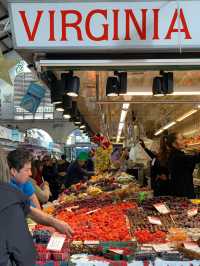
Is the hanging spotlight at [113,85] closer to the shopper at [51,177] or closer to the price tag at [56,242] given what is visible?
the price tag at [56,242]

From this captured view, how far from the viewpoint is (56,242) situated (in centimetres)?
353

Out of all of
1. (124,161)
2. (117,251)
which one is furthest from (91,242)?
(124,161)

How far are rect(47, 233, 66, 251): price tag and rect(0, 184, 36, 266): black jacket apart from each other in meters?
0.83

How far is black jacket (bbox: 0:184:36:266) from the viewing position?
2479 mm

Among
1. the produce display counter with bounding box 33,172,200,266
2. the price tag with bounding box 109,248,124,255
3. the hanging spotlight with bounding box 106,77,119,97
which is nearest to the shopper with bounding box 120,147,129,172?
the produce display counter with bounding box 33,172,200,266

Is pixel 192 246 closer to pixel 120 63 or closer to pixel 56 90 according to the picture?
pixel 120 63

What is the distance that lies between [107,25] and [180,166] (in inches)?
144

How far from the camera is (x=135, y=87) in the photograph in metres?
6.22

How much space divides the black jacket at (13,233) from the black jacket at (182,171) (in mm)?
4417

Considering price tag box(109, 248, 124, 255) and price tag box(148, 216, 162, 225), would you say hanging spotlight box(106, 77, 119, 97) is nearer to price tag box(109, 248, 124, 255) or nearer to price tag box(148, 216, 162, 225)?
price tag box(148, 216, 162, 225)

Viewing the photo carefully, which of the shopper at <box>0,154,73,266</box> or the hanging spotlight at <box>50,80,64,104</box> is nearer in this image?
the shopper at <box>0,154,73,266</box>

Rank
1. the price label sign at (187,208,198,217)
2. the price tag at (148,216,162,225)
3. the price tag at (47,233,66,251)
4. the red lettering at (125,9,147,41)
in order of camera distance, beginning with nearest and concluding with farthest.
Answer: the price tag at (47,233,66,251)
the red lettering at (125,9,147,41)
the price tag at (148,216,162,225)
the price label sign at (187,208,198,217)

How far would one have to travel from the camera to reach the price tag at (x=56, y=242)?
11.2 feet

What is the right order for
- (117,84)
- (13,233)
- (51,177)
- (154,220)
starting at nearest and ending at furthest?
1. (13,233)
2. (117,84)
3. (154,220)
4. (51,177)
